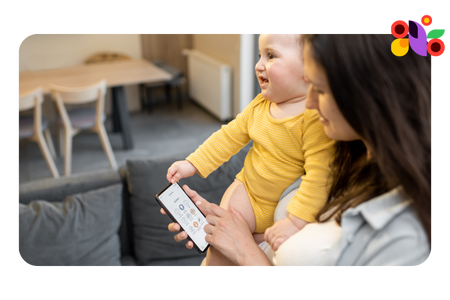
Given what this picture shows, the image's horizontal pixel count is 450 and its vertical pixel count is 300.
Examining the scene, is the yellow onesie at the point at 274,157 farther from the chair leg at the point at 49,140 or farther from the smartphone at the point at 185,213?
the chair leg at the point at 49,140

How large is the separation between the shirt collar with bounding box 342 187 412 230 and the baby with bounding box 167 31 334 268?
8 centimetres

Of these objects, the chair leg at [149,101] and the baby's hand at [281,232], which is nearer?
the baby's hand at [281,232]

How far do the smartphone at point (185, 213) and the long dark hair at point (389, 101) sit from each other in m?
0.35

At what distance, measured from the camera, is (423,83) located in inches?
17.3

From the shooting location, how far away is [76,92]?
2.41 meters

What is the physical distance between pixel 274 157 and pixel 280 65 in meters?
0.16

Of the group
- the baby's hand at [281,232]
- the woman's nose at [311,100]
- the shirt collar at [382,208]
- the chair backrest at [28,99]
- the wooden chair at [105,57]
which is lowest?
the chair backrest at [28,99]

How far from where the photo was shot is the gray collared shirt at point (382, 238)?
0.47 meters

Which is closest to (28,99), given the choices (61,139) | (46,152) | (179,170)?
(46,152)

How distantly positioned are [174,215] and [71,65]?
289 centimetres

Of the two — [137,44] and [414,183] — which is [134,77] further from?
[414,183]

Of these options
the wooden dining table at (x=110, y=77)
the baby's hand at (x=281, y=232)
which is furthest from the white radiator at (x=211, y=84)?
the baby's hand at (x=281, y=232)

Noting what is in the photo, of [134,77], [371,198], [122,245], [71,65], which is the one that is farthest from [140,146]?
[371,198]
